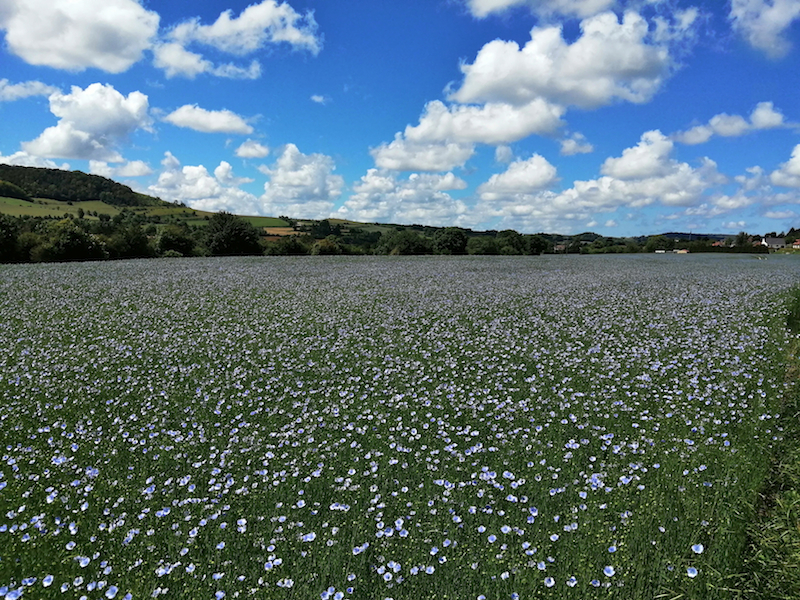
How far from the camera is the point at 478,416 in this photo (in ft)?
24.8

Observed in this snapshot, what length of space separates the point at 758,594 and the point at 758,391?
514 cm

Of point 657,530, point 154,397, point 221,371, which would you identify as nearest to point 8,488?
point 154,397

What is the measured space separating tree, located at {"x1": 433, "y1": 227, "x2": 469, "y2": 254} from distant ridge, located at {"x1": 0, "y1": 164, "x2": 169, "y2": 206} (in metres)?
85.7

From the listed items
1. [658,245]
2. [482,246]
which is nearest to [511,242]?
[482,246]

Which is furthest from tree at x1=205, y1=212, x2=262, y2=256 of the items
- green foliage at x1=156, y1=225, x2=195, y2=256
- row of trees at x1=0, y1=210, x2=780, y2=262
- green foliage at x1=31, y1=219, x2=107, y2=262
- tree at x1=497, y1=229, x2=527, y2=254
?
tree at x1=497, y1=229, x2=527, y2=254

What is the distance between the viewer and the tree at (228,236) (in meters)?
61.6

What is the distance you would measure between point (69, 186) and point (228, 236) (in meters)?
80.7

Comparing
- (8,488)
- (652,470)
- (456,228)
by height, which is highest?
(456,228)

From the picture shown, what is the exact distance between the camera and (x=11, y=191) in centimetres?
9819

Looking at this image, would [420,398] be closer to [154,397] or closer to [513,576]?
[513,576]

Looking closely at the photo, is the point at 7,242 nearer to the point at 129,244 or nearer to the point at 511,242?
the point at 129,244

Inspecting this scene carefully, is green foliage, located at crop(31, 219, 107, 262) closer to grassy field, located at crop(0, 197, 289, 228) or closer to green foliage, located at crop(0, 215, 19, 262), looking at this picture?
green foliage, located at crop(0, 215, 19, 262)

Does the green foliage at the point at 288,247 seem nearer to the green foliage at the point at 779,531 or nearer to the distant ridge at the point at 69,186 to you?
the green foliage at the point at 779,531

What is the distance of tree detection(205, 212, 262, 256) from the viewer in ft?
202
